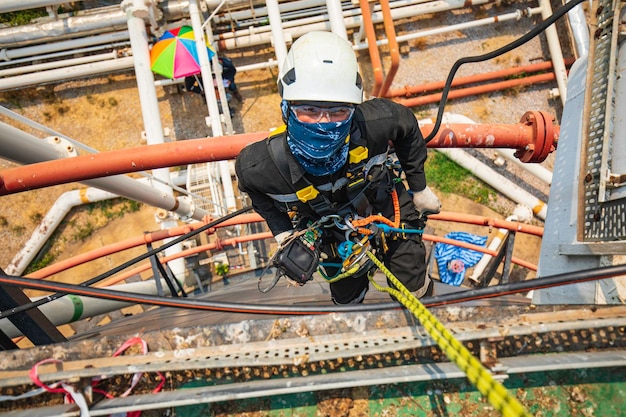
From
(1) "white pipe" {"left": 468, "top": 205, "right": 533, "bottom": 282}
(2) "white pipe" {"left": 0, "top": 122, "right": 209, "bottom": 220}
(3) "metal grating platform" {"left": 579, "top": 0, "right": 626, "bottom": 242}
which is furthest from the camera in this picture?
(1) "white pipe" {"left": 468, "top": 205, "right": 533, "bottom": 282}

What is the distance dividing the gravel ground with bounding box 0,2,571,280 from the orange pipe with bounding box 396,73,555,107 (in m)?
0.20

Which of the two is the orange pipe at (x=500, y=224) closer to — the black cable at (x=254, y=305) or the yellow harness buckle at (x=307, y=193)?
the yellow harness buckle at (x=307, y=193)

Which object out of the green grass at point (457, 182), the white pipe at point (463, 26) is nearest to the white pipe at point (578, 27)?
the white pipe at point (463, 26)

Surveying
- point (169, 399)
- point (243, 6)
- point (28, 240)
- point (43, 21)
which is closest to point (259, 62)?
point (243, 6)

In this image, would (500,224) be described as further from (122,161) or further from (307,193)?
(122,161)

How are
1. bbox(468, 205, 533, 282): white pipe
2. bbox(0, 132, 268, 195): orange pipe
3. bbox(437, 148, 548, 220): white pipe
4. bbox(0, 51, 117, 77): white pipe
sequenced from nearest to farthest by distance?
bbox(0, 132, 268, 195): orange pipe, bbox(468, 205, 533, 282): white pipe, bbox(437, 148, 548, 220): white pipe, bbox(0, 51, 117, 77): white pipe

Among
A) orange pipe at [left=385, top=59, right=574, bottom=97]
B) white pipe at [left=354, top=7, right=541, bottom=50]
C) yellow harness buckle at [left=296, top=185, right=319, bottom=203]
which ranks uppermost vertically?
white pipe at [left=354, top=7, right=541, bottom=50]

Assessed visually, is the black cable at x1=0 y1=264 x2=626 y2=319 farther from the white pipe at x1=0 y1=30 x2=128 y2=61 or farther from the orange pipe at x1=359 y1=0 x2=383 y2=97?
the white pipe at x1=0 y1=30 x2=128 y2=61

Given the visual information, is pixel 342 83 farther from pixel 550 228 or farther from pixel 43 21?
pixel 43 21

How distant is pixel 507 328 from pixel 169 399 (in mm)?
1667

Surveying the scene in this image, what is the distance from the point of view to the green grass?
8352 millimetres

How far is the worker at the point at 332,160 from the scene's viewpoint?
246 cm

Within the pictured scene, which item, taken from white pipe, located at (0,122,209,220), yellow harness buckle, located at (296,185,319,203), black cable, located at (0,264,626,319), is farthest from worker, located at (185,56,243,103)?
black cable, located at (0,264,626,319)

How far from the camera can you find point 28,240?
8.32 metres
